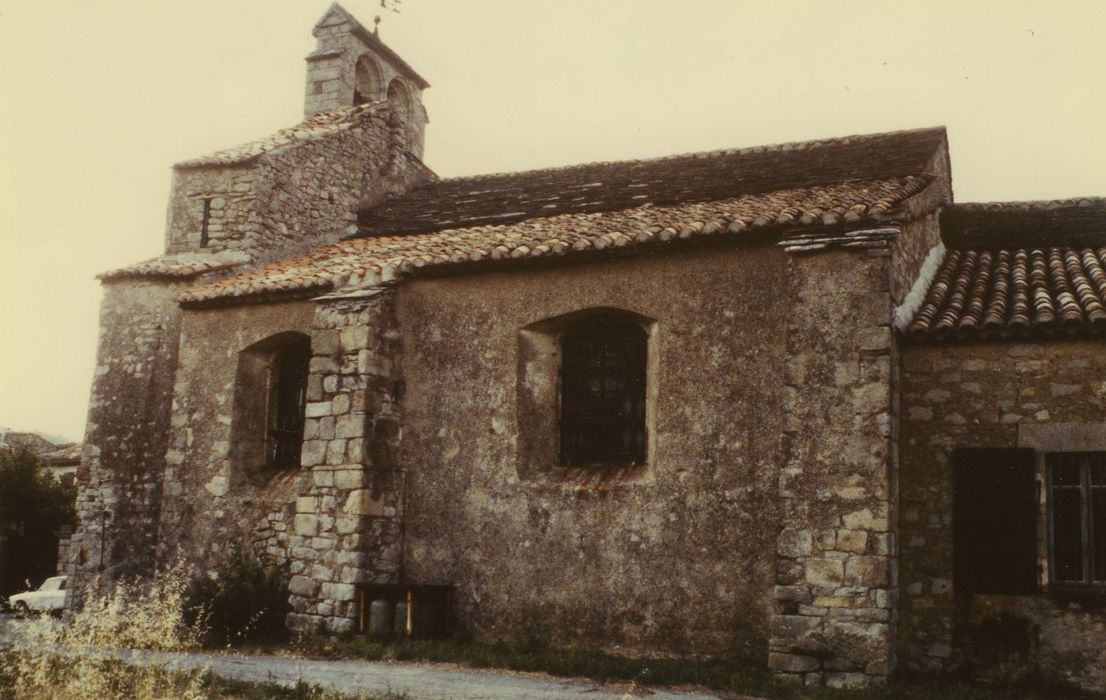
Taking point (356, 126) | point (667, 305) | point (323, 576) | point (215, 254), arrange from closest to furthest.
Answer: point (667, 305)
point (323, 576)
point (215, 254)
point (356, 126)

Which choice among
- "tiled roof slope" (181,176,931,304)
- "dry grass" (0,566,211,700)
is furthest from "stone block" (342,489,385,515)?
"tiled roof slope" (181,176,931,304)

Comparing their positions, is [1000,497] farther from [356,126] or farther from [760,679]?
[356,126]

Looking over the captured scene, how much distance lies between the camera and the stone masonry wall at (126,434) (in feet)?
41.7

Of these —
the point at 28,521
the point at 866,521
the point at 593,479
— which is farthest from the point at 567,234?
the point at 28,521

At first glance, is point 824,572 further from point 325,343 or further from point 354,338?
point 325,343

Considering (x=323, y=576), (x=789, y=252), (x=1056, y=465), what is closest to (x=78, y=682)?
(x=323, y=576)

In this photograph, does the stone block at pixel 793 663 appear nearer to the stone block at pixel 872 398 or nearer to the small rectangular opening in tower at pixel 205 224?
the stone block at pixel 872 398

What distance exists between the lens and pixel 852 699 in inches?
297

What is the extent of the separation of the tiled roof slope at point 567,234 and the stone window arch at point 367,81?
16.7 ft

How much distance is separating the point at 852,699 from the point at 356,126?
1165 cm

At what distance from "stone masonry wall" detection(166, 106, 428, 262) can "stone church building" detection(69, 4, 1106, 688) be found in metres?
0.08

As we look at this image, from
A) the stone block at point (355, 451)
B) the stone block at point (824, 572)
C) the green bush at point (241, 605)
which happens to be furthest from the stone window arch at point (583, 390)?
the green bush at point (241, 605)

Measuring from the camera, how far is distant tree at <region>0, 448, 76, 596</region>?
22.3 metres

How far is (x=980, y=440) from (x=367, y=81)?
1279cm
